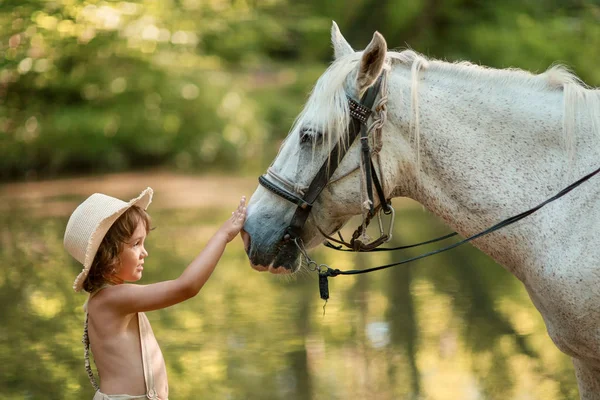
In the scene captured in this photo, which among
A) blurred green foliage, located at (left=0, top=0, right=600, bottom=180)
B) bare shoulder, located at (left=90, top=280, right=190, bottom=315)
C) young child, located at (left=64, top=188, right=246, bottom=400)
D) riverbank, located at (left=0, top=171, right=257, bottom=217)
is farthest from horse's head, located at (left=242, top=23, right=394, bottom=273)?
blurred green foliage, located at (left=0, top=0, right=600, bottom=180)

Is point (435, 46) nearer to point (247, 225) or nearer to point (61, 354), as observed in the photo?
point (61, 354)

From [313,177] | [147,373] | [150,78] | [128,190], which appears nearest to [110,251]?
[147,373]

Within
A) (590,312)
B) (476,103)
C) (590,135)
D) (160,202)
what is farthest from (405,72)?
(160,202)

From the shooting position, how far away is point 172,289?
2.72 meters

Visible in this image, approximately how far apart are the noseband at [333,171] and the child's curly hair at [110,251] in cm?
51

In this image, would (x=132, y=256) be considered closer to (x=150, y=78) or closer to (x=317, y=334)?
(x=317, y=334)

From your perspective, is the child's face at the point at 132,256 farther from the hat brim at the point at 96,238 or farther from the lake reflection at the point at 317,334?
the lake reflection at the point at 317,334

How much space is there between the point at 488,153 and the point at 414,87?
0.34 meters

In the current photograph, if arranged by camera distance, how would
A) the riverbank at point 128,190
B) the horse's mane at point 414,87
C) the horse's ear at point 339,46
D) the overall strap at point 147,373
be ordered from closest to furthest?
1. the horse's mane at point 414,87
2. the overall strap at point 147,373
3. the horse's ear at point 339,46
4. the riverbank at point 128,190

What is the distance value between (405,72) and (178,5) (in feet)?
48.4

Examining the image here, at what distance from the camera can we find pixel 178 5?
1678cm

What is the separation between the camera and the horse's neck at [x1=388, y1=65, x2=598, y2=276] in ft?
8.71

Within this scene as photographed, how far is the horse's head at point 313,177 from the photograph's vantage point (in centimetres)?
273

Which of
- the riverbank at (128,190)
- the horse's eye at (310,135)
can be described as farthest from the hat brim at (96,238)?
the riverbank at (128,190)
